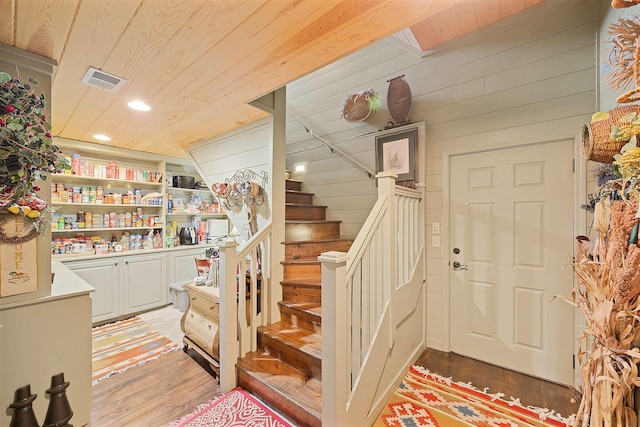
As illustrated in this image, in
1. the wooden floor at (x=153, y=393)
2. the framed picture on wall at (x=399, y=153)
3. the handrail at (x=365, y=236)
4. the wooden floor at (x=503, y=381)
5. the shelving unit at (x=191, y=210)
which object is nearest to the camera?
the handrail at (x=365, y=236)

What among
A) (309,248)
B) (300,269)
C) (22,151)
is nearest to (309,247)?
(309,248)

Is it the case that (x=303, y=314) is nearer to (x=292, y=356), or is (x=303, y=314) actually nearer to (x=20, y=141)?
(x=292, y=356)

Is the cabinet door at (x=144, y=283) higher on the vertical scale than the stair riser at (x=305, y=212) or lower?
lower

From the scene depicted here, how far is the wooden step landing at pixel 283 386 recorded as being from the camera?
162 centimetres

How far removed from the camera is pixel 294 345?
1945mm

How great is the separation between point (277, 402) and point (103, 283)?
2.87 m

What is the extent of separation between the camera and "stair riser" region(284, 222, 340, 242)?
2.68m

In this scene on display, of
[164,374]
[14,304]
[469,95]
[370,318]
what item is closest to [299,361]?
[370,318]

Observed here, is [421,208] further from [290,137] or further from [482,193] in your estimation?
[290,137]

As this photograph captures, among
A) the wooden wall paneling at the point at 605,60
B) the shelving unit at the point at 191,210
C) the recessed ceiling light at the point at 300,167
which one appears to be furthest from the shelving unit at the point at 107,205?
the wooden wall paneling at the point at 605,60

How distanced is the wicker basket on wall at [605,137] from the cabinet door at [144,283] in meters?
4.46

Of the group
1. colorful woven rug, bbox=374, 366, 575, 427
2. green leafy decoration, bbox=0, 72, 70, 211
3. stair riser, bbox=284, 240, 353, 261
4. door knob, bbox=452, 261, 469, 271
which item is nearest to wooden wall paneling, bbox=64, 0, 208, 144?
green leafy decoration, bbox=0, 72, 70, 211

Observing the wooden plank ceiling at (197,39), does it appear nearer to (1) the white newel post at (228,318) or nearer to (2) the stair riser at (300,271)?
(1) the white newel post at (228,318)

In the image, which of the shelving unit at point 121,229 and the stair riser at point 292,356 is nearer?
the stair riser at point 292,356
